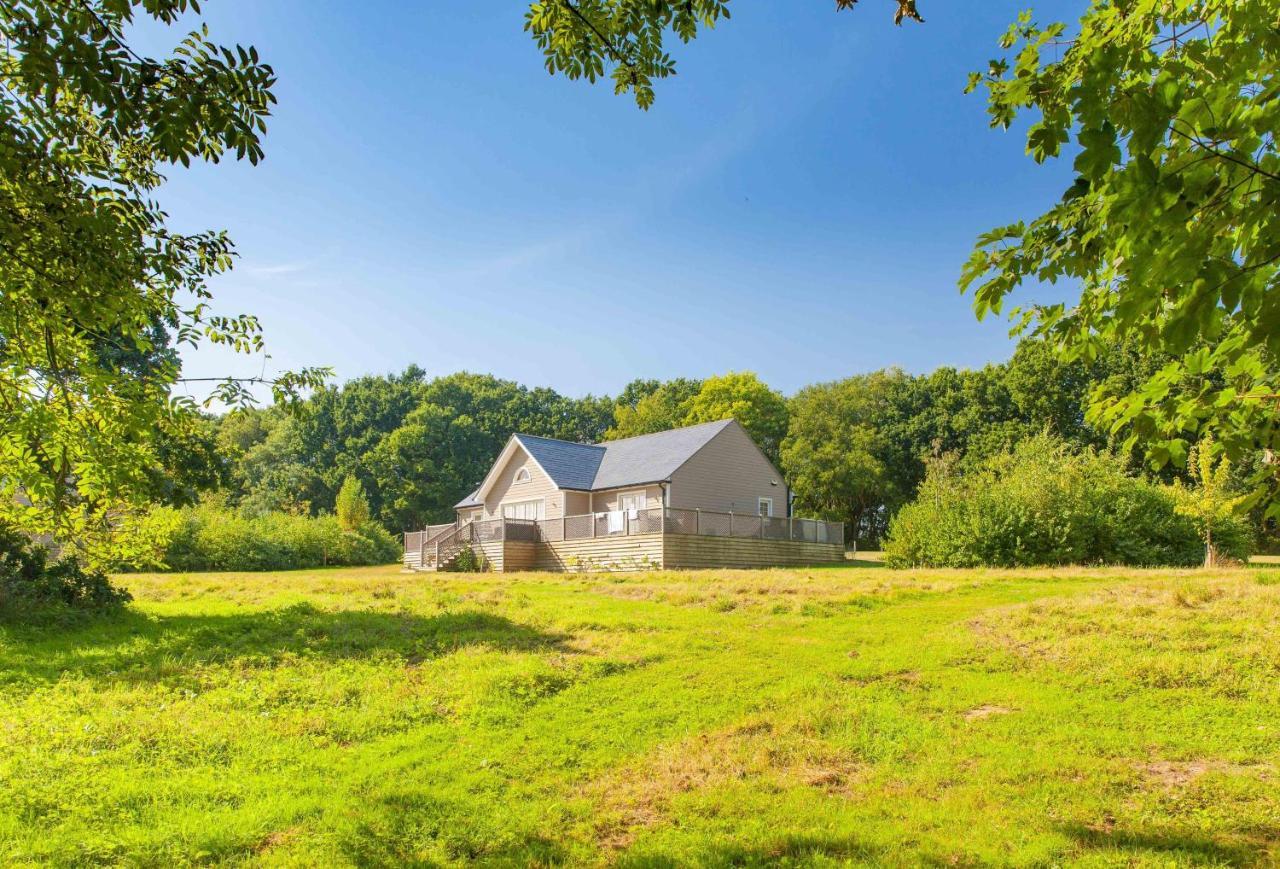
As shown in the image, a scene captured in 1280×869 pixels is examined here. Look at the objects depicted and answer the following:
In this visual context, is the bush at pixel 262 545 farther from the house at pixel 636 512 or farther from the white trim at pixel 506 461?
the white trim at pixel 506 461

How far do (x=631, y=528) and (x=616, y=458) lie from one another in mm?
8639

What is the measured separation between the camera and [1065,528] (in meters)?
22.0

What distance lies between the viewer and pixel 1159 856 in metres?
4.47

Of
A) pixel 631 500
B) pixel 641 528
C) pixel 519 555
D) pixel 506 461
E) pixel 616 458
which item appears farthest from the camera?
pixel 506 461

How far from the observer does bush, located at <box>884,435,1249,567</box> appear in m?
22.3

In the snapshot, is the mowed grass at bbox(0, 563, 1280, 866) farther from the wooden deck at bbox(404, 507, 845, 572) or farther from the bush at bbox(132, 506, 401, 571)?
the bush at bbox(132, 506, 401, 571)

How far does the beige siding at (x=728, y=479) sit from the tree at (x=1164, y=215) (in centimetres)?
2637

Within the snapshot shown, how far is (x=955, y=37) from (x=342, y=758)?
328 inches

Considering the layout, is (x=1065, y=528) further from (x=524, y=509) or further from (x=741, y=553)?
(x=524, y=509)

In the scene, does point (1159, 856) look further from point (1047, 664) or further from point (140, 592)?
point (140, 592)

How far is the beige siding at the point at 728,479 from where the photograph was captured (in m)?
31.2

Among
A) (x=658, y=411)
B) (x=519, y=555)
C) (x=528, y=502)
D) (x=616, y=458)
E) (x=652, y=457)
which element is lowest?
(x=519, y=555)

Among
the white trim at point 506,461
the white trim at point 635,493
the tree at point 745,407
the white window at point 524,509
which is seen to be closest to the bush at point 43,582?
the white trim at point 635,493

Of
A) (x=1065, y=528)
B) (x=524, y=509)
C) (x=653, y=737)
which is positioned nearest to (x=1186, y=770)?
(x=653, y=737)
